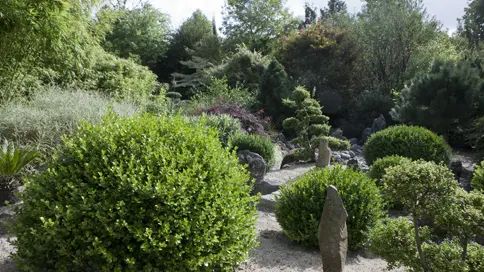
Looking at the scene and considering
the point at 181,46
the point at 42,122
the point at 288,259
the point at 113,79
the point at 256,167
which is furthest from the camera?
the point at 181,46

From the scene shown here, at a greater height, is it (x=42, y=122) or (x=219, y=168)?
(x=219, y=168)

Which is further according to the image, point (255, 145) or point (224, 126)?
point (224, 126)

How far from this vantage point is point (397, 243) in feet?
11.1

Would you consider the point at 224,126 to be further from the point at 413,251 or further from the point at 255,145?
the point at 413,251

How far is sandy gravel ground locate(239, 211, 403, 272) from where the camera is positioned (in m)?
3.76

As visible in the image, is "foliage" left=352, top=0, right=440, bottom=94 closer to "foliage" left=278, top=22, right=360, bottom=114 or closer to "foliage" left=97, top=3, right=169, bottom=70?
"foliage" left=278, top=22, right=360, bottom=114

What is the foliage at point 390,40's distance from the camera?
17750mm

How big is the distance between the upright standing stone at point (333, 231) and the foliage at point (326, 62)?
13.8 m

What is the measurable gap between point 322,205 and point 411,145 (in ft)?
14.3

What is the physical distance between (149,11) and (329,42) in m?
17.3

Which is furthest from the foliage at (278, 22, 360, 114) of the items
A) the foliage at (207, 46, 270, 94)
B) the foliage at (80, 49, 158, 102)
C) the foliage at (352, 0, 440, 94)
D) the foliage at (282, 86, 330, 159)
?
the foliage at (80, 49, 158, 102)

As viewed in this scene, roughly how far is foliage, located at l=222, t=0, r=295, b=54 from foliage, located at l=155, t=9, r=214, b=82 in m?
2.06

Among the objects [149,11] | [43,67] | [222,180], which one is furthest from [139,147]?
[149,11]

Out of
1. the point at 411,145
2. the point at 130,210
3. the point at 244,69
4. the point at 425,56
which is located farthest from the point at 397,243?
the point at 244,69
